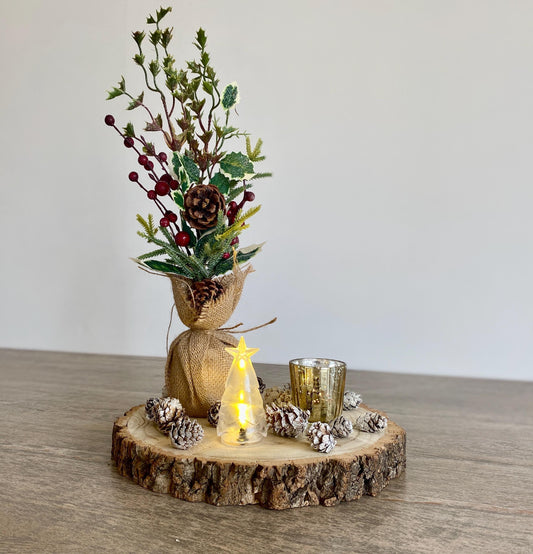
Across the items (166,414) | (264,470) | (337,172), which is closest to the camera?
(264,470)

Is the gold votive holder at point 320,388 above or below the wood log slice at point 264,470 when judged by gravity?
above

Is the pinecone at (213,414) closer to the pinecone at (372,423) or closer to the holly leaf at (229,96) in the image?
the pinecone at (372,423)

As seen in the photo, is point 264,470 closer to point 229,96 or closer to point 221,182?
point 221,182

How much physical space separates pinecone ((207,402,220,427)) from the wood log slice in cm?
6

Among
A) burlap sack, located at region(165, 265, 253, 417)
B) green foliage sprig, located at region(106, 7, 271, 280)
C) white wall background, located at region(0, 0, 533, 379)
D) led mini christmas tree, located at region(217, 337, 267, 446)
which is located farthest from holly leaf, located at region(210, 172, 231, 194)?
white wall background, located at region(0, 0, 533, 379)

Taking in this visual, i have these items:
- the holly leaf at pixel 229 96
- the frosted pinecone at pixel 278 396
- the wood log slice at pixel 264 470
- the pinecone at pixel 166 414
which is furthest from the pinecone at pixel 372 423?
the holly leaf at pixel 229 96

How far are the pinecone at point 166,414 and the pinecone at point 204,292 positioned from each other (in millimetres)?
145

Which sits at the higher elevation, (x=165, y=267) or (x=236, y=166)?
(x=236, y=166)

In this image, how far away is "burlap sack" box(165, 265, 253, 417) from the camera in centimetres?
85

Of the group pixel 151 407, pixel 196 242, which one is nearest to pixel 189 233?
pixel 196 242

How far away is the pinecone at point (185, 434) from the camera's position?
0.71 m

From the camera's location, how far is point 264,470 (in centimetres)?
67

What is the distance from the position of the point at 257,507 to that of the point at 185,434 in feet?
0.40

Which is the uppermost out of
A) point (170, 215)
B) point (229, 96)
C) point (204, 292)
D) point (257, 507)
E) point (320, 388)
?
point (229, 96)
